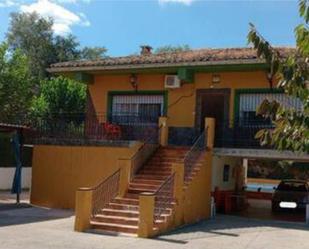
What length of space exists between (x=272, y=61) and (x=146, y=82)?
13.9 meters

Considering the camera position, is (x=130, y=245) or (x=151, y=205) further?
(x=151, y=205)

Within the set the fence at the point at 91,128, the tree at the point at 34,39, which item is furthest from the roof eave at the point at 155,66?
the tree at the point at 34,39

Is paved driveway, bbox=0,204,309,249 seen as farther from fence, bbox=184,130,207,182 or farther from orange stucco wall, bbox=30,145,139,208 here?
orange stucco wall, bbox=30,145,139,208

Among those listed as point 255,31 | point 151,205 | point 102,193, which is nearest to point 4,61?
point 102,193

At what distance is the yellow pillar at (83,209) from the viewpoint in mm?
13992

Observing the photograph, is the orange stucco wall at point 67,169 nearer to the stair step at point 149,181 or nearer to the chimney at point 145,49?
the stair step at point 149,181

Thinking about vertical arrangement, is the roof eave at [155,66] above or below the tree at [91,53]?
below

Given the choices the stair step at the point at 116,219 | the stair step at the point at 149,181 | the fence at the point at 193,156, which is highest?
the fence at the point at 193,156

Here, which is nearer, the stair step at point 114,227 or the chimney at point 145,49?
the stair step at point 114,227

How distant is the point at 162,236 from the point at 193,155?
3918 mm

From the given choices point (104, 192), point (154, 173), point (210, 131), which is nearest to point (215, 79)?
point (210, 131)

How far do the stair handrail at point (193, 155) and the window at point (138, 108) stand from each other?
2.97m

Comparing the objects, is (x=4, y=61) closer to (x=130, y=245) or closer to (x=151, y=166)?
(x=151, y=166)

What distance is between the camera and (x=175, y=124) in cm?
2011
